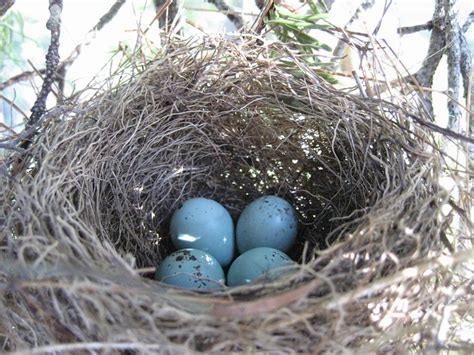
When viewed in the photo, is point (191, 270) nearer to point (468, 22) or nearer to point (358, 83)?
point (358, 83)

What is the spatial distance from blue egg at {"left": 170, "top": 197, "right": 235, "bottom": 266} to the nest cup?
2.4 inches

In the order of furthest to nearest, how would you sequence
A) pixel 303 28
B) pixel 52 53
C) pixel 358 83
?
pixel 303 28, pixel 358 83, pixel 52 53

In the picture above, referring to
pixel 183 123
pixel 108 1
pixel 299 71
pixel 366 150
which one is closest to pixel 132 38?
pixel 108 1

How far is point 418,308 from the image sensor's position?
82 cm

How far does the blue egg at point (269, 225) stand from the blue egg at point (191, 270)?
112 mm

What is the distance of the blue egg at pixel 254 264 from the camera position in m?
1.10

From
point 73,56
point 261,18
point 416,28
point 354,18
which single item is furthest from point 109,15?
point 416,28

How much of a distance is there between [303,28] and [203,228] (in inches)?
17.6

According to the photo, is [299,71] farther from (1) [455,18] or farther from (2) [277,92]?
(1) [455,18]

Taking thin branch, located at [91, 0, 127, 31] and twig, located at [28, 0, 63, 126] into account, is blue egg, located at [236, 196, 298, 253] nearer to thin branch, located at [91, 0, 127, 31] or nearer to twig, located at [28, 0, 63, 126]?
twig, located at [28, 0, 63, 126]

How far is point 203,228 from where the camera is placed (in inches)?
48.2

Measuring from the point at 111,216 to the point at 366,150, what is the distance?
1.56 ft

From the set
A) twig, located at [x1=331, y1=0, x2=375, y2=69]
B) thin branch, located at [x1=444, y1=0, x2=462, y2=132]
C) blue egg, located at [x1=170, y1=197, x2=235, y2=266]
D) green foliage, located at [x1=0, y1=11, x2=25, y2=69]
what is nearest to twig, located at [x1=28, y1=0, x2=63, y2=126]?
blue egg, located at [x1=170, y1=197, x2=235, y2=266]

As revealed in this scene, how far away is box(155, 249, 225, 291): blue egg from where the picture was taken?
1067 millimetres
